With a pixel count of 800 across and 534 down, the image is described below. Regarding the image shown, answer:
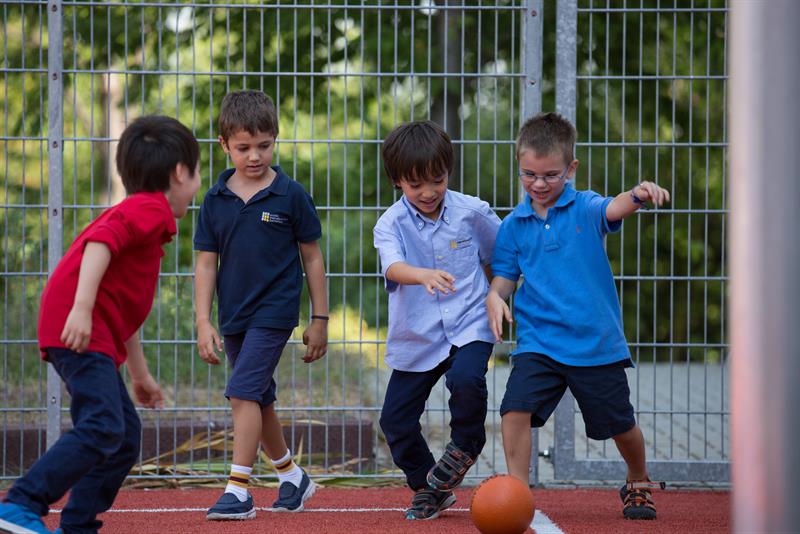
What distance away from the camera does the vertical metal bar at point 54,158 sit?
6.35 meters

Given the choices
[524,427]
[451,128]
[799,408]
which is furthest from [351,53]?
[799,408]

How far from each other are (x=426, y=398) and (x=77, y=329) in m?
1.79

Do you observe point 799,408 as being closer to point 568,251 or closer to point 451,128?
point 568,251

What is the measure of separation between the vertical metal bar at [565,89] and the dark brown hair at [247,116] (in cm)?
173

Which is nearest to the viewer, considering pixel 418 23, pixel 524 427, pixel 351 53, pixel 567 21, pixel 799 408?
pixel 799 408

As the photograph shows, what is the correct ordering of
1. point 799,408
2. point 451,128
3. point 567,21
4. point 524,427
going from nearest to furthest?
point 799,408 < point 524,427 < point 567,21 < point 451,128

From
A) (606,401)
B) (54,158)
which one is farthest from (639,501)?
(54,158)

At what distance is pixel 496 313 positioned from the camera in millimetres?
4898

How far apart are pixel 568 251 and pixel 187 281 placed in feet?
7.79

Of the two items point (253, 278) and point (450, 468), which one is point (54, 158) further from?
point (450, 468)

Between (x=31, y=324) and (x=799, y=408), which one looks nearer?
(x=799, y=408)

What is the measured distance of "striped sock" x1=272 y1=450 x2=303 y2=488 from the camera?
5457 mm

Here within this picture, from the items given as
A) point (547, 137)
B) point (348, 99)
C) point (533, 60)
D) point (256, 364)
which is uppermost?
point (348, 99)

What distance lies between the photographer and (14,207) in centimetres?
642
